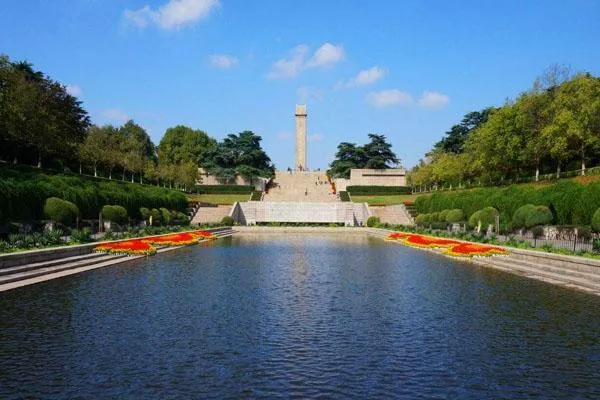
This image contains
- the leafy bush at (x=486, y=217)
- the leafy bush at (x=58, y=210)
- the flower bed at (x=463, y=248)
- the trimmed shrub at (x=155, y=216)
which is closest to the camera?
the flower bed at (x=463, y=248)

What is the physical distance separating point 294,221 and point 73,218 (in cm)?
3478

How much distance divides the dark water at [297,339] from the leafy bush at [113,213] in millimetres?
21645

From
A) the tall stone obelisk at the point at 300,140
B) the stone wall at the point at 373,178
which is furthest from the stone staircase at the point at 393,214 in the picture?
the tall stone obelisk at the point at 300,140

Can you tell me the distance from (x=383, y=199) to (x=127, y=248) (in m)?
51.4

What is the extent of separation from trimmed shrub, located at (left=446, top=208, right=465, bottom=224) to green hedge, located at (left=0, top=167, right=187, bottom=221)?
24.5 metres

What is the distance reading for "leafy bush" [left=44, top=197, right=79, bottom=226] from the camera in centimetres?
3123

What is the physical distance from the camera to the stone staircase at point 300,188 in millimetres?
74000

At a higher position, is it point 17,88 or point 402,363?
point 17,88

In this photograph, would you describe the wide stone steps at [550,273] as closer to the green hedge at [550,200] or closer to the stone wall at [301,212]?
the green hedge at [550,200]

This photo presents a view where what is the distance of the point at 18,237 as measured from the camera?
20969 mm

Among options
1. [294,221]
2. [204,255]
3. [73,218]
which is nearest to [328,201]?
[294,221]

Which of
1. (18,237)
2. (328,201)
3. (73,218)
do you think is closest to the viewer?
(18,237)

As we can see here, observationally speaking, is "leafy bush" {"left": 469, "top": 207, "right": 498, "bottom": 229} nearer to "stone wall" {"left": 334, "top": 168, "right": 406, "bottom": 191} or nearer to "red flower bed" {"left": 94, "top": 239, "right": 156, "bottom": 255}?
"red flower bed" {"left": 94, "top": 239, "right": 156, "bottom": 255}

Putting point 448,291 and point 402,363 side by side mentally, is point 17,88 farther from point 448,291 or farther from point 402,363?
point 402,363
